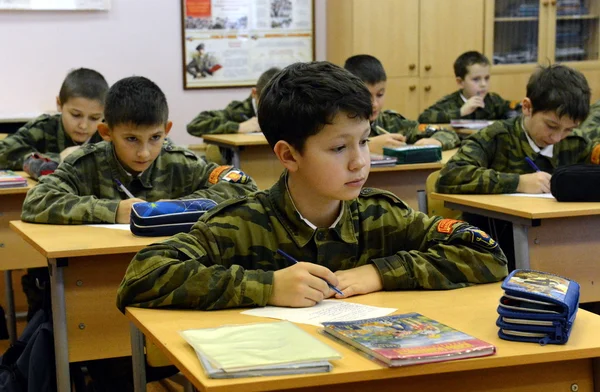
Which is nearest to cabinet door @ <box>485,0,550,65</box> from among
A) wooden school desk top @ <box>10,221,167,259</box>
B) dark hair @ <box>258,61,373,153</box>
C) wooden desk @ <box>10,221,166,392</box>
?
wooden school desk top @ <box>10,221,167,259</box>

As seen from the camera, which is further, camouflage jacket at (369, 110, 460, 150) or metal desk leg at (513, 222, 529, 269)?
camouflage jacket at (369, 110, 460, 150)

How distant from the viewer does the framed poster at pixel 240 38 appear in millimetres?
6680

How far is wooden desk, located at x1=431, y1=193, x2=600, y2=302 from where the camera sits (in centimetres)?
291

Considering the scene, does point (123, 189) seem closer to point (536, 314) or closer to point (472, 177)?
point (472, 177)

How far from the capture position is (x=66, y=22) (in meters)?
6.29

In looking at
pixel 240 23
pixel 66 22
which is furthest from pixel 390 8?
pixel 66 22

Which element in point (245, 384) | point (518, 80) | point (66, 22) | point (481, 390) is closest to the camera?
point (245, 384)

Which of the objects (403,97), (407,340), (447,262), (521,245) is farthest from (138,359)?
(403,97)

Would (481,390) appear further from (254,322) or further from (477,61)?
(477,61)

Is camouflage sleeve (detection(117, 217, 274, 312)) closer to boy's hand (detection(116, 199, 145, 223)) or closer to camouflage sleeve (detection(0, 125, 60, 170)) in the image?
boy's hand (detection(116, 199, 145, 223))

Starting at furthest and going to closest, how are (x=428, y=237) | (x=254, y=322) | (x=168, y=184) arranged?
(x=168, y=184) < (x=428, y=237) < (x=254, y=322)

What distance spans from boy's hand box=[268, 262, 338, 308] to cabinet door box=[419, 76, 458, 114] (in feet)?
18.2

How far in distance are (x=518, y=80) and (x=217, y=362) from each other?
6.55 meters

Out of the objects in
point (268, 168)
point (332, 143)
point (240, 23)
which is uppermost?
point (240, 23)
